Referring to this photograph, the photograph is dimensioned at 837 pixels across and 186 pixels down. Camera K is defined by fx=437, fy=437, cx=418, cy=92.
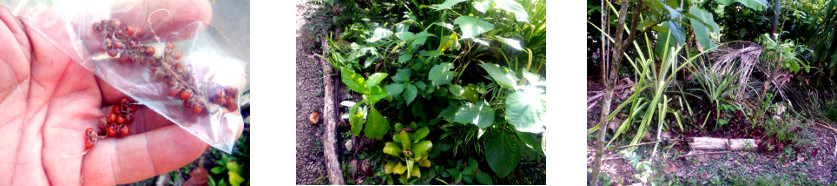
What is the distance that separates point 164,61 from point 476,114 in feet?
1.90

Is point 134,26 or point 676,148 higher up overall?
point 134,26

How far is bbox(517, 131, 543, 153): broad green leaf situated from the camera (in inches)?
35.3

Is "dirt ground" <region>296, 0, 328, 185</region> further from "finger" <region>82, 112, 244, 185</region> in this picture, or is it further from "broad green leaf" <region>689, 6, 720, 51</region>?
"broad green leaf" <region>689, 6, 720, 51</region>

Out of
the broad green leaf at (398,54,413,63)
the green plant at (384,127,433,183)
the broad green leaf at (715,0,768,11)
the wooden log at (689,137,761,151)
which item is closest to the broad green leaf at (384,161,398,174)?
the green plant at (384,127,433,183)

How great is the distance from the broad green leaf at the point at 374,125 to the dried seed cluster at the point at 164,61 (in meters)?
0.26

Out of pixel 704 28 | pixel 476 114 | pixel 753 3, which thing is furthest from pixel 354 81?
pixel 753 3

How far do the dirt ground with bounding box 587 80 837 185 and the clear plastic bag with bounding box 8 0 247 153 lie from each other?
722 millimetres

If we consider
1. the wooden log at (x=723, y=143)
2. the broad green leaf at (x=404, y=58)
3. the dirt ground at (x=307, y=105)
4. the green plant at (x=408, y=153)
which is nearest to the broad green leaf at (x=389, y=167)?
the green plant at (x=408, y=153)

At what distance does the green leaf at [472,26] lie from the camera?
2.76ft

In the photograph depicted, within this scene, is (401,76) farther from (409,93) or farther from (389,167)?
(389,167)

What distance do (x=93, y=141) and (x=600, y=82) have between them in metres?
0.94

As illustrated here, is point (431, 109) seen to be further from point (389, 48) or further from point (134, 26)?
point (134, 26)

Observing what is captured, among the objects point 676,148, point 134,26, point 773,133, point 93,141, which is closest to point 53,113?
point 93,141

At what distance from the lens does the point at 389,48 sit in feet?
3.10
